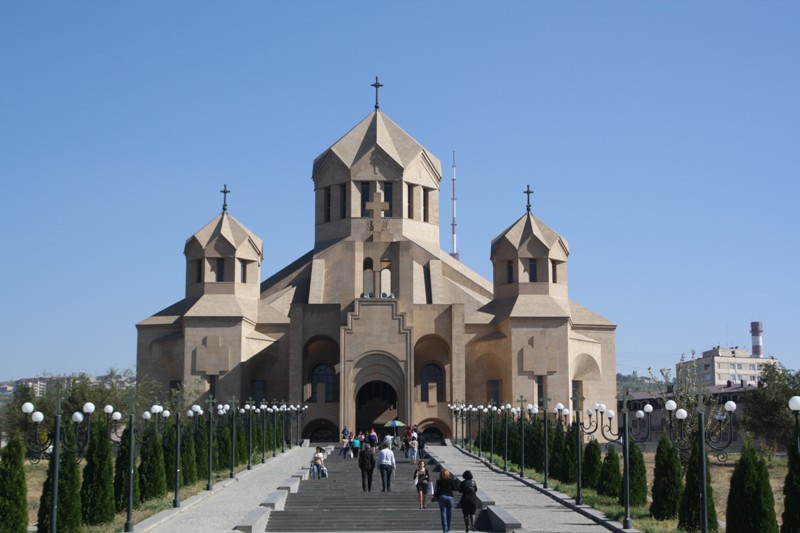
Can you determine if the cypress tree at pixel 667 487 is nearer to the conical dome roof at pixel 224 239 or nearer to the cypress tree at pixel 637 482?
the cypress tree at pixel 637 482

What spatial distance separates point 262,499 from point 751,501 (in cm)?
1096

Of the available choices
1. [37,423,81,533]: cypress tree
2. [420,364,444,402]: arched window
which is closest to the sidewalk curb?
[37,423,81,533]: cypress tree

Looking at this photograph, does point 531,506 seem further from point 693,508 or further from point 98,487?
point 98,487

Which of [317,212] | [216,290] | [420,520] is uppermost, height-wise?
[317,212]

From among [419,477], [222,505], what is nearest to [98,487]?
[222,505]

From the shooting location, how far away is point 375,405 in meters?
53.8

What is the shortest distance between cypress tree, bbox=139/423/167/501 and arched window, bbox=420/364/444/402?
29.5 m

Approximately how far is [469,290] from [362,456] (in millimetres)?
30100

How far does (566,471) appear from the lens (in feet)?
93.2

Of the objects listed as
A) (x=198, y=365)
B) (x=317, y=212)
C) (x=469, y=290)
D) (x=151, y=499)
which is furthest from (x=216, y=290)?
(x=151, y=499)

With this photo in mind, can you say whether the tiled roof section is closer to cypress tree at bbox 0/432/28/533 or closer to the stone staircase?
the stone staircase

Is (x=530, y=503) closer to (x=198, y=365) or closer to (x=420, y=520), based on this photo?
(x=420, y=520)

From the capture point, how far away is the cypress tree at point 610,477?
2379cm

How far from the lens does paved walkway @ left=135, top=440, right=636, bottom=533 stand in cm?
1892
